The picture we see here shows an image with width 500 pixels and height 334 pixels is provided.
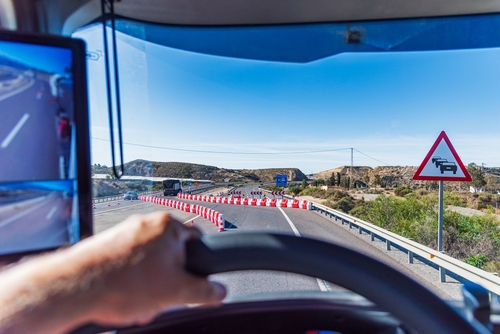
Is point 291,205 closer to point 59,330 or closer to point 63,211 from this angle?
point 63,211

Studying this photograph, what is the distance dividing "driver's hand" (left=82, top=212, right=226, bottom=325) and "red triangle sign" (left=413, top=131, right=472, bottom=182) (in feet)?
12.3

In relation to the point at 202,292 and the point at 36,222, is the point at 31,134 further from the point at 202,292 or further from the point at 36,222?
the point at 202,292

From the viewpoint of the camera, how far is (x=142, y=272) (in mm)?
571

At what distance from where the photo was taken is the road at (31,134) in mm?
1616

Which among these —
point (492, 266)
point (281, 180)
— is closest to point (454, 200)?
point (492, 266)

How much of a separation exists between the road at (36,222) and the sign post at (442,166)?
363cm

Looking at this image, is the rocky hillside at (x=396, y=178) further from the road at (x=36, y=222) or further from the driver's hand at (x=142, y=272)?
the driver's hand at (x=142, y=272)

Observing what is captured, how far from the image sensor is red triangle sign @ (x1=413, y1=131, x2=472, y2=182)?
360 cm

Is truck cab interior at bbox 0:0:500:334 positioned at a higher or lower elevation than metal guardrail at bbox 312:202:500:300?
higher

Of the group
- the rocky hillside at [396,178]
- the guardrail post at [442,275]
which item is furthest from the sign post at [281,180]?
the guardrail post at [442,275]

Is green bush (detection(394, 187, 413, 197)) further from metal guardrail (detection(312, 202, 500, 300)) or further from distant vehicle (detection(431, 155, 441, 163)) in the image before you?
distant vehicle (detection(431, 155, 441, 163))

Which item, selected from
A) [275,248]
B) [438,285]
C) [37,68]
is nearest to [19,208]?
[37,68]

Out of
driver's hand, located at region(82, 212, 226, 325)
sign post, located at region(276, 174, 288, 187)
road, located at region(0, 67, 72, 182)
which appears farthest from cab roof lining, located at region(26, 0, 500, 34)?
sign post, located at region(276, 174, 288, 187)

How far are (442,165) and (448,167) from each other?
0.22ft
